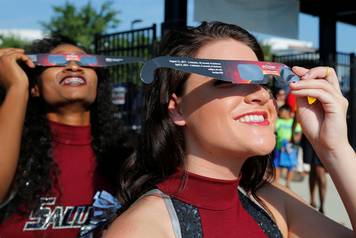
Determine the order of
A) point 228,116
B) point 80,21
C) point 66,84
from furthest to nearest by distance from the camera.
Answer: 1. point 80,21
2. point 66,84
3. point 228,116

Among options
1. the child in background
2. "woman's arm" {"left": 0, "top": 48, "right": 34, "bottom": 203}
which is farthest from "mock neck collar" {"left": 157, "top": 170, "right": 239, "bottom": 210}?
the child in background

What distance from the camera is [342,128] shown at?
1.56 meters


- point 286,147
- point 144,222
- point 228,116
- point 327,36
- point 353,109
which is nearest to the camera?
point 144,222

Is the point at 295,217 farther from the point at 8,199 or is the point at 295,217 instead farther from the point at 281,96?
the point at 281,96

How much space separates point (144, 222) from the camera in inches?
53.9

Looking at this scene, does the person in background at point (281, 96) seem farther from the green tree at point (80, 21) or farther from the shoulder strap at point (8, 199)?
the green tree at point (80, 21)

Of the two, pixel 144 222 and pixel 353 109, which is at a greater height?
pixel 353 109

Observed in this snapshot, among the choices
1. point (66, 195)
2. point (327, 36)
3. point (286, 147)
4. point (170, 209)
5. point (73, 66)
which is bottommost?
point (286, 147)

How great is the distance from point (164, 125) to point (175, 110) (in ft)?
0.20

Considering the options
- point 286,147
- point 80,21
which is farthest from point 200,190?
point 80,21

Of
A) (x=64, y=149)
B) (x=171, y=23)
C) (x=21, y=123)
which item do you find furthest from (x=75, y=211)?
(x=171, y=23)

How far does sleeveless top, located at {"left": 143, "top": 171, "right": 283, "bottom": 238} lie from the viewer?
1.46 meters

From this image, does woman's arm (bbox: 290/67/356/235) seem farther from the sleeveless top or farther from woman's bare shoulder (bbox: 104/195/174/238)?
woman's bare shoulder (bbox: 104/195/174/238)

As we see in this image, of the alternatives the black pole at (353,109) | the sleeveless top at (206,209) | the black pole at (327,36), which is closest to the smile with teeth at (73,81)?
the sleeveless top at (206,209)
